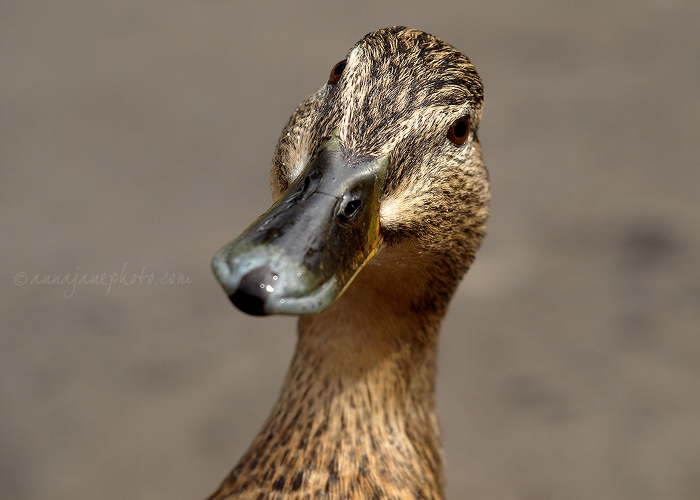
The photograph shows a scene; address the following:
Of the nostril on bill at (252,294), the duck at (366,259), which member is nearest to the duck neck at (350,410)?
the duck at (366,259)

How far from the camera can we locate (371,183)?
1.93m

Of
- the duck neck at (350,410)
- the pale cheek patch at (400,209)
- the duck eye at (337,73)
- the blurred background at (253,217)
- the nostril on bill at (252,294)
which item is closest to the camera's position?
the nostril on bill at (252,294)

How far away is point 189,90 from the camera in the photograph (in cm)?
691

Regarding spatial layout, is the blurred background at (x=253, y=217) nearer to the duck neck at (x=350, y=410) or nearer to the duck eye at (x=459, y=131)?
the duck neck at (x=350, y=410)

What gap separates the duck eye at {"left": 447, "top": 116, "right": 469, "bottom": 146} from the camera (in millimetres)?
2178

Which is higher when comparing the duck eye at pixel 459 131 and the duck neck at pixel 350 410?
the duck eye at pixel 459 131

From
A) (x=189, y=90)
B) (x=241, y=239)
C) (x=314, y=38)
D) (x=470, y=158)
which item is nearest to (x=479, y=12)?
(x=314, y=38)

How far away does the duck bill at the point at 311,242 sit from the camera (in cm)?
161

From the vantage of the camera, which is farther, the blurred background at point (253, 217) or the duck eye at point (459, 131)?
the blurred background at point (253, 217)

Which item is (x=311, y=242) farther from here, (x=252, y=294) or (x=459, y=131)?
(x=459, y=131)

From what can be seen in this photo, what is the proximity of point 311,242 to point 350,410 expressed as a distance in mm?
828

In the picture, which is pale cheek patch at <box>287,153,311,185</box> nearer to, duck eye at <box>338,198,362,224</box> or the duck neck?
duck eye at <box>338,198,362,224</box>

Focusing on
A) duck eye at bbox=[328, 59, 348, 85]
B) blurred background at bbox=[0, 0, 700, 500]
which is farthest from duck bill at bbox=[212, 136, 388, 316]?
blurred background at bbox=[0, 0, 700, 500]

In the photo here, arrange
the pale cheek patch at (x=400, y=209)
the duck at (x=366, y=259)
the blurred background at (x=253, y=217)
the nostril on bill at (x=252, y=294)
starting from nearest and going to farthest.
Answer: the nostril on bill at (x=252, y=294) → the duck at (x=366, y=259) → the pale cheek patch at (x=400, y=209) → the blurred background at (x=253, y=217)
